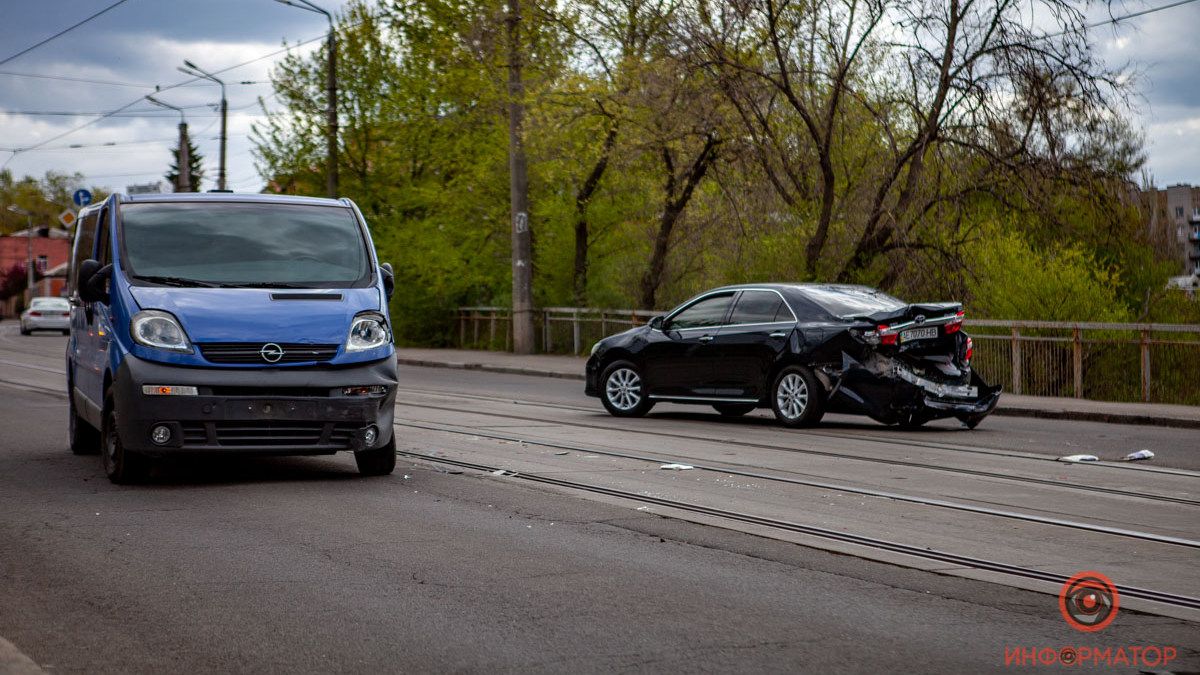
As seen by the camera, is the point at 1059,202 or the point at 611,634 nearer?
the point at 611,634

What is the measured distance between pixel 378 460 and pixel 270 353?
4.18 feet

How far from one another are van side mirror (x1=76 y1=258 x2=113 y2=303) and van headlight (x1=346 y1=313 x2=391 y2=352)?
1806mm

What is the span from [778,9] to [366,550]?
16.9 metres

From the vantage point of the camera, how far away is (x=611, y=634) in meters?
5.52

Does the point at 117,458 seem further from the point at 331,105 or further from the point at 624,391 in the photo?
the point at 331,105

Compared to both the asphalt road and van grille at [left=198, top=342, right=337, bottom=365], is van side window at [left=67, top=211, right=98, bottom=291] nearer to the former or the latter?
van grille at [left=198, top=342, right=337, bottom=365]

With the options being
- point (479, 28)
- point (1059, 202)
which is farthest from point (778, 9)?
point (479, 28)

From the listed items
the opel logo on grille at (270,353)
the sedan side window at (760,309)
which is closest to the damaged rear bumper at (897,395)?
the sedan side window at (760,309)

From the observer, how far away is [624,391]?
16797 millimetres

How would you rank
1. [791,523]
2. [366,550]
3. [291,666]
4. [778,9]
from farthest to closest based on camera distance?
[778,9] < [791,523] < [366,550] < [291,666]

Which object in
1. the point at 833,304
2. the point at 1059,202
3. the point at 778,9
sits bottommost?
the point at 833,304

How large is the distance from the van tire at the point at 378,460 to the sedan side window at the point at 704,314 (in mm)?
6396

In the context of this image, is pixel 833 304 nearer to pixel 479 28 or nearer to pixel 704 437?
pixel 704 437

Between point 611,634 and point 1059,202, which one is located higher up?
point 1059,202
